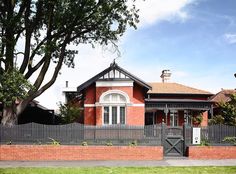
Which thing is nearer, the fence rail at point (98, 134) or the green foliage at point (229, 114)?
the fence rail at point (98, 134)

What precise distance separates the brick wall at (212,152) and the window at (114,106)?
8.33 meters

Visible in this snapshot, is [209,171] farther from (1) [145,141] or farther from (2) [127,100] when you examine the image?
(2) [127,100]

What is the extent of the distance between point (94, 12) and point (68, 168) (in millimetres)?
10850

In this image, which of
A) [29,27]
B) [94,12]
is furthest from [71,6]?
[29,27]

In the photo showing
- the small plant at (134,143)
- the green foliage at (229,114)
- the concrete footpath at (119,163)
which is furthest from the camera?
the green foliage at (229,114)

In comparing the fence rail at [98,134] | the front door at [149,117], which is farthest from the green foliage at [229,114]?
the front door at [149,117]

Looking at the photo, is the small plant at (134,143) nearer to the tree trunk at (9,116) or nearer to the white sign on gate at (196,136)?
the white sign on gate at (196,136)

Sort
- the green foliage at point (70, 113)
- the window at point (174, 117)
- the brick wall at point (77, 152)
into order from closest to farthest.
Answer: the brick wall at point (77, 152) → the green foliage at point (70, 113) → the window at point (174, 117)

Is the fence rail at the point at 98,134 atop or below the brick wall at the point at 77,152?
atop

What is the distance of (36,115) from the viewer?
37.5 m

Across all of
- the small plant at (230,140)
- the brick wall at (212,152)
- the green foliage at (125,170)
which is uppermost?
the small plant at (230,140)

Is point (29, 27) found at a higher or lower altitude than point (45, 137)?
higher

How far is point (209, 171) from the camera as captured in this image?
16.5 metres

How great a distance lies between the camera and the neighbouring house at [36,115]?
3564 centimetres
